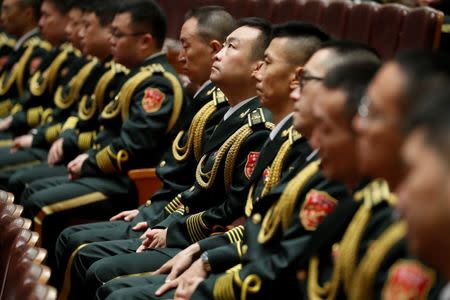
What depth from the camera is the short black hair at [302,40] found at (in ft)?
6.66

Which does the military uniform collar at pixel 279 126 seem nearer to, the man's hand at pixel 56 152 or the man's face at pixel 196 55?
the man's face at pixel 196 55

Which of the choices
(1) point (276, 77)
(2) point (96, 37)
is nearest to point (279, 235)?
(1) point (276, 77)

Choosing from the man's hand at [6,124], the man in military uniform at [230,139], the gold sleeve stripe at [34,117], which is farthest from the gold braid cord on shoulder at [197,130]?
the man's hand at [6,124]

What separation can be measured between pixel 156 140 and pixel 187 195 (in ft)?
2.08

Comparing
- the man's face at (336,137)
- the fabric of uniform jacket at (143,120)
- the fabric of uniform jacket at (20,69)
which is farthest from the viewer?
the fabric of uniform jacket at (20,69)

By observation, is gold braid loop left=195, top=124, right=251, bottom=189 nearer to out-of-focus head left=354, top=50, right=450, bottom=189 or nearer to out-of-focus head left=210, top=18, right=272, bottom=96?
out-of-focus head left=210, top=18, right=272, bottom=96

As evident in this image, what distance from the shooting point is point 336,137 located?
58.0 inches

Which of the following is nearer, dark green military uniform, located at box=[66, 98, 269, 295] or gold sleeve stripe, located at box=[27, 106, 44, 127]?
dark green military uniform, located at box=[66, 98, 269, 295]

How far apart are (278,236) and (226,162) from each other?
1.88ft

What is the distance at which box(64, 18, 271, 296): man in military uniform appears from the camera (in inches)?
88.6

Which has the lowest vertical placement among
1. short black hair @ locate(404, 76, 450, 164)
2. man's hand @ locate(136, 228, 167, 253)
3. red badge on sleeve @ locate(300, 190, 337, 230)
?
man's hand @ locate(136, 228, 167, 253)

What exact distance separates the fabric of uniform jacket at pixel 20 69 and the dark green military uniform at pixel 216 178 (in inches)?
84.5

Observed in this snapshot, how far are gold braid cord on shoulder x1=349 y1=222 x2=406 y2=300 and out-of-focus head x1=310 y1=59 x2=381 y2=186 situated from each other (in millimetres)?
154

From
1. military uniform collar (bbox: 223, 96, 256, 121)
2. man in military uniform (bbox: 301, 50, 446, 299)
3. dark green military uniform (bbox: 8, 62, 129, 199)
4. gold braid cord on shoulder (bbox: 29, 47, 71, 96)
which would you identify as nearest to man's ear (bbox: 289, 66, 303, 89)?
military uniform collar (bbox: 223, 96, 256, 121)
